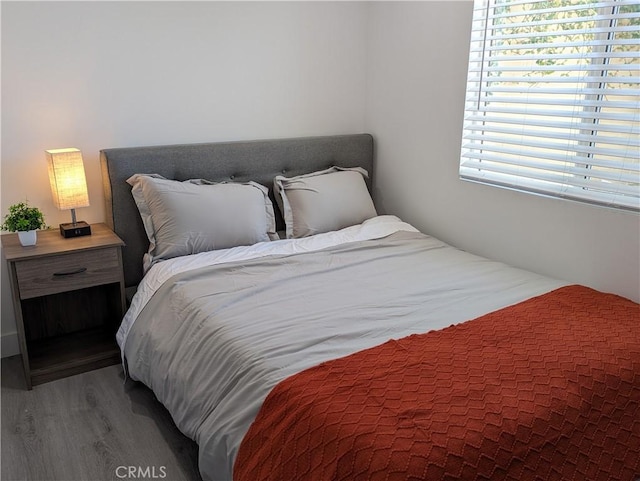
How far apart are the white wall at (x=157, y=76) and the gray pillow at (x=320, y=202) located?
14.7 inches

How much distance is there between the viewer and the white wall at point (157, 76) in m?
2.45

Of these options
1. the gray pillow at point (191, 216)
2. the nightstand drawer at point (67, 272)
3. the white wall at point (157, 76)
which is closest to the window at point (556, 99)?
the white wall at point (157, 76)

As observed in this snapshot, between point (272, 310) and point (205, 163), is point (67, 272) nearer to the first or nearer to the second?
point (205, 163)

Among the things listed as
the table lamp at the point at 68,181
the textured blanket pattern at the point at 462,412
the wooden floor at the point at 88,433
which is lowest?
the wooden floor at the point at 88,433

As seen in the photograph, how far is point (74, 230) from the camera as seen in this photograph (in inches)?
98.0

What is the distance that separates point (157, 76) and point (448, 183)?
1594mm

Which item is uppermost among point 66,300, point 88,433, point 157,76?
point 157,76

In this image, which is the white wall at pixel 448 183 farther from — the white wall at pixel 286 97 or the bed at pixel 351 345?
the bed at pixel 351 345

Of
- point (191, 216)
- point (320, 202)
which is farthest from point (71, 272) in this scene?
point (320, 202)

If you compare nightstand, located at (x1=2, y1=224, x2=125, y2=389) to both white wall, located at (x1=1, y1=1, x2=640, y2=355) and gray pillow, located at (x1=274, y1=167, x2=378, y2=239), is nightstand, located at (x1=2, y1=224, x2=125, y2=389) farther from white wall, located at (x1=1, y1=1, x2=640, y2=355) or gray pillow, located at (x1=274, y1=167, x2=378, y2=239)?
gray pillow, located at (x1=274, y1=167, x2=378, y2=239)

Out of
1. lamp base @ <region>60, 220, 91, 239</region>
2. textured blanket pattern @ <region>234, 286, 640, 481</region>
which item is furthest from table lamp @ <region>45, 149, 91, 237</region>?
textured blanket pattern @ <region>234, 286, 640, 481</region>

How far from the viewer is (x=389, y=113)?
3.22 meters

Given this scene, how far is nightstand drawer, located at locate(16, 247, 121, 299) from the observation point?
7.42ft

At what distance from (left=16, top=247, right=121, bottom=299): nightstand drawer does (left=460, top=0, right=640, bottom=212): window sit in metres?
1.80
